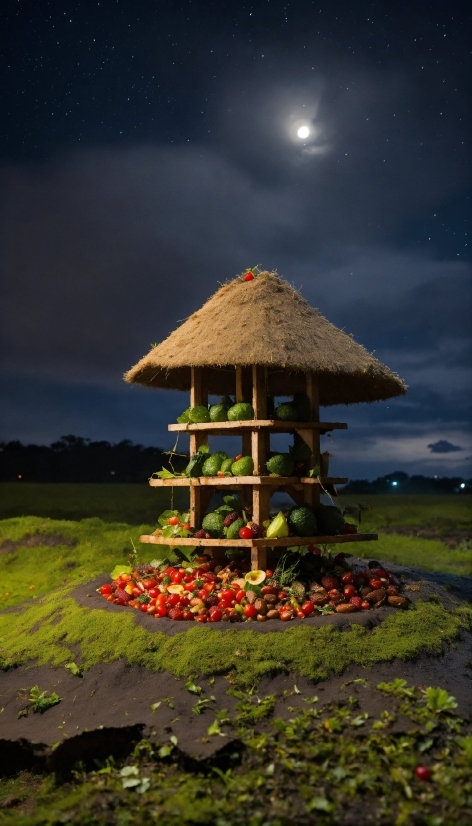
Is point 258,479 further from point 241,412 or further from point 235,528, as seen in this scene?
point 241,412

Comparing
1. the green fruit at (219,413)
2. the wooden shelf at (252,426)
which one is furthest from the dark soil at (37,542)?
the green fruit at (219,413)

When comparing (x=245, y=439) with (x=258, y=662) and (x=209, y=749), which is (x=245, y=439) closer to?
(x=258, y=662)

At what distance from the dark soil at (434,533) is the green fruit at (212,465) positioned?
1221 centimetres

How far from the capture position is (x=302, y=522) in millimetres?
9828

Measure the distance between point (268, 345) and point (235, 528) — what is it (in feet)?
8.62

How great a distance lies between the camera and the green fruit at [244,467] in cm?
997

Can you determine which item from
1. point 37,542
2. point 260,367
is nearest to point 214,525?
point 260,367

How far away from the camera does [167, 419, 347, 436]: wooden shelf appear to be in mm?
9805

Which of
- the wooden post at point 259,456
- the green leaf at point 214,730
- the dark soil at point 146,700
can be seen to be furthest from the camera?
the wooden post at point 259,456

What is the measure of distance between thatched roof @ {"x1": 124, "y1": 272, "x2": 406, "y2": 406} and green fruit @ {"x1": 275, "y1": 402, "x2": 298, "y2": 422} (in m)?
0.60

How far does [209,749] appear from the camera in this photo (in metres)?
6.23

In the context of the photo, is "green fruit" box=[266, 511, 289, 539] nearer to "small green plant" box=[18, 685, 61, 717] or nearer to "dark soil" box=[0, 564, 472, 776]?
"dark soil" box=[0, 564, 472, 776]

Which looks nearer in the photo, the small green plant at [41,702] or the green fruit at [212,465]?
the small green plant at [41,702]

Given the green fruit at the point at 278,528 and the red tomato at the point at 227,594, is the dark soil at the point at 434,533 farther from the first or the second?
the red tomato at the point at 227,594
